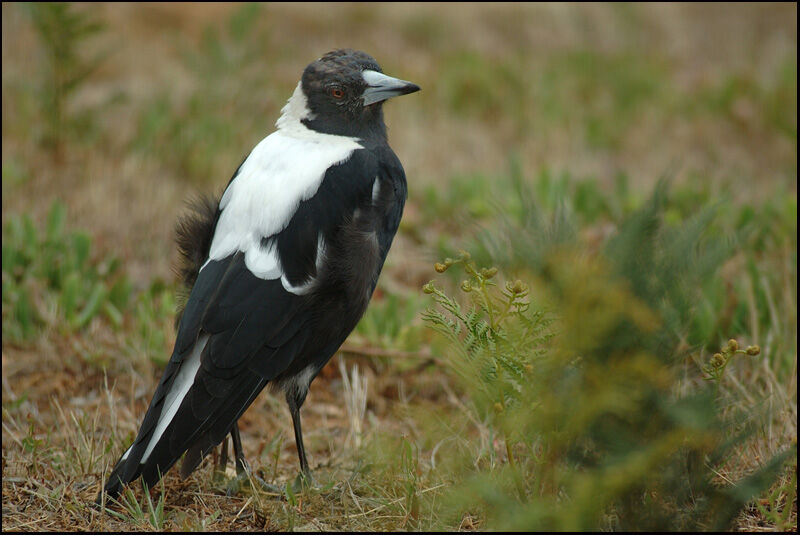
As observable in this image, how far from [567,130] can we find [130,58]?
334 cm

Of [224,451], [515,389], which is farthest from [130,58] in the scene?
[515,389]

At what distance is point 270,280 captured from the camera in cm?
246

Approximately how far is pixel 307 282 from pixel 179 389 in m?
0.44

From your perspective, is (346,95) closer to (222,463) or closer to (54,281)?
(222,463)

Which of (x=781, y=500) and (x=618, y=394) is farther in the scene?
(x=781, y=500)

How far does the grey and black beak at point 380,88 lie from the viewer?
2.81 metres

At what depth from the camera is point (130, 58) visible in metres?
Result: 6.96

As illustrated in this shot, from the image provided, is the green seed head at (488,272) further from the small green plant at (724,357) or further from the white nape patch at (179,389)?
the white nape patch at (179,389)

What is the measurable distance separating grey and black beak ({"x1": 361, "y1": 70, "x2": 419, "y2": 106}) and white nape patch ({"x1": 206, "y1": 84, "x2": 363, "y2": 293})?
170 millimetres

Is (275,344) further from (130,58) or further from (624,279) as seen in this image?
(130,58)

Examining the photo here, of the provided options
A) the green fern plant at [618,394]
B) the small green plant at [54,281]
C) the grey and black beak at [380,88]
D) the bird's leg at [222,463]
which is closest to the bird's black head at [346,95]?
the grey and black beak at [380,88]

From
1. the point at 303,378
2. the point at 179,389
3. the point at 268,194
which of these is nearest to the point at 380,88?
the point at 268,194

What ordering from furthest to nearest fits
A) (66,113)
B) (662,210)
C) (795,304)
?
(66,113)
(795,304)
(662,210)

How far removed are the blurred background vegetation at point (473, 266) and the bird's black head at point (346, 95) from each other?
53 centimetres
